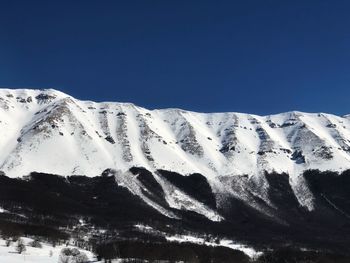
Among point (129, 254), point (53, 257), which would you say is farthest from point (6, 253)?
point (129, 254)

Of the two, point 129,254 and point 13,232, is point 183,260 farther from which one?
point 13,232

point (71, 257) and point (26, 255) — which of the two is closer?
point (26, 255)

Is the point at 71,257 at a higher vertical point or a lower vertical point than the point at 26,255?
higher

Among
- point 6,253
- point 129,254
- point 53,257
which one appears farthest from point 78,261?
point 129,254

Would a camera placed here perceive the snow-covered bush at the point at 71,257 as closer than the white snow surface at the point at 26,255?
No

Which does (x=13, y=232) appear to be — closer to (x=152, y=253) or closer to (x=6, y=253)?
(x=152, y=253)

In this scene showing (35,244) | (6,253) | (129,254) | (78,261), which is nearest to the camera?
(6,253)

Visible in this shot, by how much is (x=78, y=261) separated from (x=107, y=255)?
2720cm

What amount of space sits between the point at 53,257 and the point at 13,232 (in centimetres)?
5596

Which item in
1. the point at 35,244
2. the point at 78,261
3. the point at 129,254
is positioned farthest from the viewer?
the point at 129,254

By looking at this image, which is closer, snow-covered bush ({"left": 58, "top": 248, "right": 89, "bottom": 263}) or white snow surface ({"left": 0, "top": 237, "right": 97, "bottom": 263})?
white snow surface ({"left": 0, "top": 237, "right": 97, "bottom": 263})

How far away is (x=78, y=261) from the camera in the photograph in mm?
144250

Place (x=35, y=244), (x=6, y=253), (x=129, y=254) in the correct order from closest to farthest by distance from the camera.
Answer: (x=6, y=253), (x=35, y=244), (x=129, y=254)

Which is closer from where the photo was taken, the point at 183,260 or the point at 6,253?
the point at 6,253
